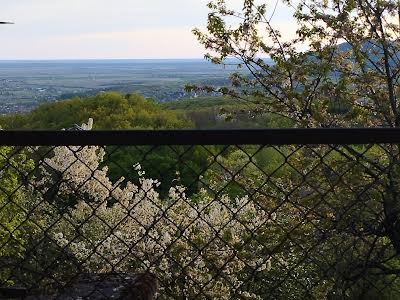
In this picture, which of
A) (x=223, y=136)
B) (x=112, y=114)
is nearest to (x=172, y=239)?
(x=223, y=136)

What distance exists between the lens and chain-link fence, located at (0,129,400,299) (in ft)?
6.43

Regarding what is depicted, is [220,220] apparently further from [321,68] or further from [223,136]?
[223,136]

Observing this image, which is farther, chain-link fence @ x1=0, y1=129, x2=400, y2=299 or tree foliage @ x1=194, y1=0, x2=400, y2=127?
tree foliage @ x1=194, y1=0, x2=400, y2=127

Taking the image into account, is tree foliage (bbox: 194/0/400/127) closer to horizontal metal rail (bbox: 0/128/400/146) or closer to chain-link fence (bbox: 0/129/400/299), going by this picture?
chain-link fence (bbox: 0/129/400/299)

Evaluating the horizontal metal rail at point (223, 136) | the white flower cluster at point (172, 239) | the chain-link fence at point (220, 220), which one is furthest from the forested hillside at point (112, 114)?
the horizontal metal rail at point (223, 136)

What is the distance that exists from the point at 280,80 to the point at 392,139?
21.8 feet

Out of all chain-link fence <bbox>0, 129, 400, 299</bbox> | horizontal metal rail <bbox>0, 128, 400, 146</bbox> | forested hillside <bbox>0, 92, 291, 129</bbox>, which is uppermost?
horizontal metal rail <bbox>0, 128, 400, 146</bbox>

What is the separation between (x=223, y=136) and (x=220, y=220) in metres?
7.45

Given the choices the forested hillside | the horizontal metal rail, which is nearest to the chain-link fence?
the horizontal metal rail

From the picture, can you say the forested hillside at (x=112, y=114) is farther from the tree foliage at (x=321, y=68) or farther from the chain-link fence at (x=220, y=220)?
the tree foliage at (x=321, y=68)

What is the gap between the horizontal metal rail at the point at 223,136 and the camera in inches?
73.4

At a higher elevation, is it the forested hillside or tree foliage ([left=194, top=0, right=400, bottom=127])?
tree foliage ([left=194, top=0, right=400, bottom=127])

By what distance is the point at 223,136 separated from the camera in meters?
1.87

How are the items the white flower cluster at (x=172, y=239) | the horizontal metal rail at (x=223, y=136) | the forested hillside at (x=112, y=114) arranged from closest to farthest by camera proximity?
the horizontal metal rail at (x=223, y=136) < the white flower cluster at (x=172, y=239) < the forested hillside at (x=112, y=114)
